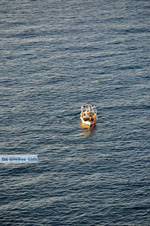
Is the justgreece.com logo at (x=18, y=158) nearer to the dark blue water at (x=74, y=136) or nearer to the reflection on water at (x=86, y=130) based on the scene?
the dark blue water at (x=74, y=136)

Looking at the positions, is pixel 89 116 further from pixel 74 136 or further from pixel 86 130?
pixel 74 136

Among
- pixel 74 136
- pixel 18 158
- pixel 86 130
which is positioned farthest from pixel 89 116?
pixel 18 158

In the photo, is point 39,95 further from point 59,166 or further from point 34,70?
point 59,166

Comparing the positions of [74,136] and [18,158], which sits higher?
[74,136]

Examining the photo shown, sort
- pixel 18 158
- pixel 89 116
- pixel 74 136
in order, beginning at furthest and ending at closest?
1. pixel 89 116
2. pixel 74 136
3. pixel 18 158

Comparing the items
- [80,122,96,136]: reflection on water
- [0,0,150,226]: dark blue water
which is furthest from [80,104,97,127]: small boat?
[0,0,150,226]: dark blue water
